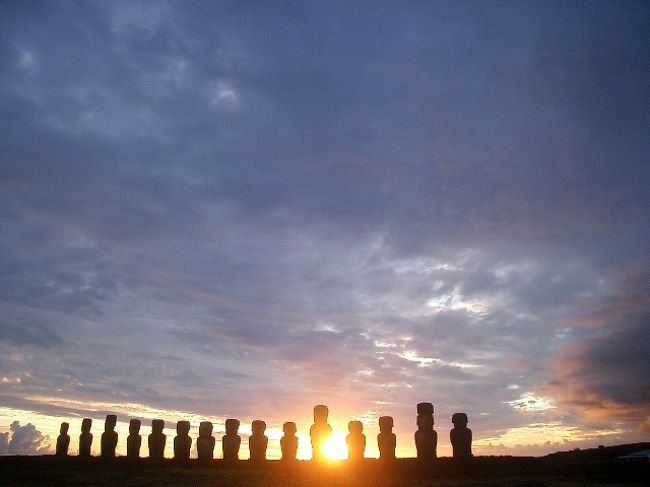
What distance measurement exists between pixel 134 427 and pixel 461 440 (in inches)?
564

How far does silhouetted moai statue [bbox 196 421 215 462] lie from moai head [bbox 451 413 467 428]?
9.81m

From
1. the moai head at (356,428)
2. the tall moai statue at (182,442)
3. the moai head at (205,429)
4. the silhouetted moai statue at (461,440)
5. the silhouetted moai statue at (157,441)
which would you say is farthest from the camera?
the silhouetted moai statue at (157,441)

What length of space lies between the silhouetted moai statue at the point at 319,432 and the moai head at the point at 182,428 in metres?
5.64

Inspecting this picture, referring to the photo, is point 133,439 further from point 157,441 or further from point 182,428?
point 182,428

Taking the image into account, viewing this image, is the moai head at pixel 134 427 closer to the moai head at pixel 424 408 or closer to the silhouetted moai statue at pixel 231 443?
the silhouetted moai statue at pixel 231 443

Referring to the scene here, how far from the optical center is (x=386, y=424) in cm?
1898

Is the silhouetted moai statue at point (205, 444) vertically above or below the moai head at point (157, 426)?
below

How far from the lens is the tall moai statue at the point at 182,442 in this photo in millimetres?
21547

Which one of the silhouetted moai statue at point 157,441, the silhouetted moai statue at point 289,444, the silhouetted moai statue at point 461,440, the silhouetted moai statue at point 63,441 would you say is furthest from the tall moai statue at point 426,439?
the silhouetted moai statue at point 63,441

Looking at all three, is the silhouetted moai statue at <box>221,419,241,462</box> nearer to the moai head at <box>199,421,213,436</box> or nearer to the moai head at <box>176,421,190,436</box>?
the moai head at <box>199,421,213,436</box>

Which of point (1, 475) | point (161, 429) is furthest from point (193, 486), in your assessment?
point (161, 429)

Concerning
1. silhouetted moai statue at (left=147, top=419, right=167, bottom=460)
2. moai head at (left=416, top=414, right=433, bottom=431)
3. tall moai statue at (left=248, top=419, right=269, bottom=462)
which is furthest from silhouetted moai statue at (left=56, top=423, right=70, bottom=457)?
moai head at (left=416, top=414, right=433, bottom=431)

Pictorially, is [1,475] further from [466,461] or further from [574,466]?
[574,466]

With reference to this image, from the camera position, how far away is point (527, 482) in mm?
13852
